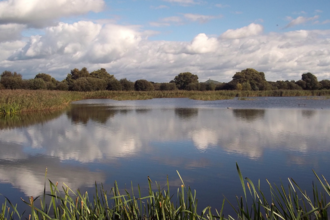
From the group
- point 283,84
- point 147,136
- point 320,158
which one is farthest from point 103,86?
point 320,158

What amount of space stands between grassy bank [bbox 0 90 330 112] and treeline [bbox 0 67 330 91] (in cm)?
585

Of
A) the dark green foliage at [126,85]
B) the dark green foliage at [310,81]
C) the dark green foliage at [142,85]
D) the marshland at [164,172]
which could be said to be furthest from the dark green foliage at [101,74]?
the marshland at [164,172]

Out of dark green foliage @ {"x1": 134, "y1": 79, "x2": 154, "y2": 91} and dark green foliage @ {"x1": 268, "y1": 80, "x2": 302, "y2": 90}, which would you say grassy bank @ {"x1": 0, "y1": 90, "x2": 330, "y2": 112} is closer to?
dark green foliage @ {"x1": 134, "y1": 79, "x2": 154, "y2": 91}

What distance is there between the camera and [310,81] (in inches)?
2103

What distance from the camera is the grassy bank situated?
1476 centimetres

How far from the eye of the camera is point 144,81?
156ft

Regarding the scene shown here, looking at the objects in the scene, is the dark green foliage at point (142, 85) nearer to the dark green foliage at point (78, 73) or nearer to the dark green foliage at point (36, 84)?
the dark green foliage at point (78, 73)

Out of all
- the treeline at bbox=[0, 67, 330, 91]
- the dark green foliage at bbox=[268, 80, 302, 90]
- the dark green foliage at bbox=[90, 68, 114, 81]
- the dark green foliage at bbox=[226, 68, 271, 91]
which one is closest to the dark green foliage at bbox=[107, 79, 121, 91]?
the treeline at bbox=[0, 67, 330, 91]

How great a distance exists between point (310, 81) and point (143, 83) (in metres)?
28.9

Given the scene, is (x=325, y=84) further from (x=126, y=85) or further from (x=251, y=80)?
(x=126, y=85)

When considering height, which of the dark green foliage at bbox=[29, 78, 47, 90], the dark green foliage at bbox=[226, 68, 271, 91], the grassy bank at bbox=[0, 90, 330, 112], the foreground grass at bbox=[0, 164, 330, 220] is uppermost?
the dark green foliage at bbox=[226, 68, 271, 91]

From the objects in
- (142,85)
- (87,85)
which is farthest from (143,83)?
(87,85)

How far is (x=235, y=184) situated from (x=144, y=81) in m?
44.2

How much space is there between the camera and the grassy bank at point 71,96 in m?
14.8
